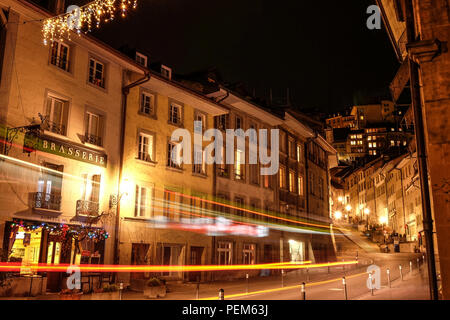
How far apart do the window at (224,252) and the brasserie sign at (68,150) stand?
11.1m

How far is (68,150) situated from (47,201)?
266 centimetres

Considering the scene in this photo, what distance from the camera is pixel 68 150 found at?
19.7m

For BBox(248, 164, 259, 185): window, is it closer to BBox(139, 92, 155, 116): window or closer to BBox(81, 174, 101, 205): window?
BBox(139, 92, 155, 116): window

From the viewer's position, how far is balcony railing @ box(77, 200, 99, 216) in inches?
779

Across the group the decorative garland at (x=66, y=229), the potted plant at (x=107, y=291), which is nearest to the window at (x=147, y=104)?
the decorative garland at (x=66, y=229)

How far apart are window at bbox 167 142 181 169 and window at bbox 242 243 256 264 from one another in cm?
901

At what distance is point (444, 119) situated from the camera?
983 centimetres

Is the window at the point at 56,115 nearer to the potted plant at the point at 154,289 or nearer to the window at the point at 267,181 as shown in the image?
the potted plant at the point at 154,289

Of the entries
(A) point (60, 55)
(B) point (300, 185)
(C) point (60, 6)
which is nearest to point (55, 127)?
(A) point (60, 55)

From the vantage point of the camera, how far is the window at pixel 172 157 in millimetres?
26141

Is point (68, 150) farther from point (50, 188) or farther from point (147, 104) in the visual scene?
point (147, 104)

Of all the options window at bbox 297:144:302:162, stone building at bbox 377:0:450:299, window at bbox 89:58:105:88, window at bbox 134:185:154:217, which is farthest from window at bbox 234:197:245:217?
stone building at bbox 377:0:450:299

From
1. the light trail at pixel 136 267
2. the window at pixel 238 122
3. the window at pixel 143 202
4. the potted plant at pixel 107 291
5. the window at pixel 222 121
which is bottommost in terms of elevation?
the potted plant at pixel 107 291

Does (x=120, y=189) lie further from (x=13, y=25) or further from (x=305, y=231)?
(x=305, y=231)
